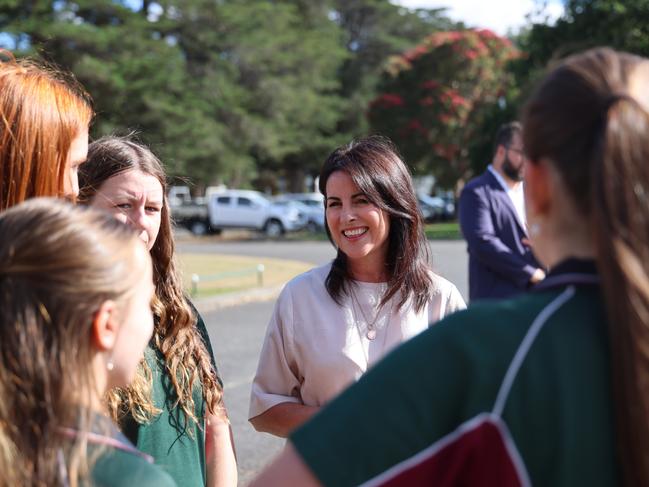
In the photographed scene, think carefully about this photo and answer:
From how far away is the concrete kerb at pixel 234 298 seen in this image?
42.3 ft

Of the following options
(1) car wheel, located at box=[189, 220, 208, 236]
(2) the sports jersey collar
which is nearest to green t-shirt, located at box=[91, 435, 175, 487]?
(2) the sports jersey collar

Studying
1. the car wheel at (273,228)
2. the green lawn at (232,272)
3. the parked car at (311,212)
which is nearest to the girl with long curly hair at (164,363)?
the green lawn at (232,272)

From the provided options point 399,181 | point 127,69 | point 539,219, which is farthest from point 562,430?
point 127,69

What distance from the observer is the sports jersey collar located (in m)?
1.21

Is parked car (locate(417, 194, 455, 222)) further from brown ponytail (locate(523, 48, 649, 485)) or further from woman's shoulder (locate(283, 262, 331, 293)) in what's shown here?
brown ponytail (locate(523, 48, 649, 485))

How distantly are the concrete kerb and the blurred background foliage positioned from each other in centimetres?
957

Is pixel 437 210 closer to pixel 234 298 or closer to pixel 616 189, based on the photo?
pixel 234 298

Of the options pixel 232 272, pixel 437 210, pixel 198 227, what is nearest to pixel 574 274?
pixel 232 272

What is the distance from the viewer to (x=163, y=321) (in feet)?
8.21

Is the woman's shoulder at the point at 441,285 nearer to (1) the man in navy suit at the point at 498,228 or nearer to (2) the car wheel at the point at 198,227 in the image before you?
(1) the man in navy suit at the point at 498,228

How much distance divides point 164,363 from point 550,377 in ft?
5.00

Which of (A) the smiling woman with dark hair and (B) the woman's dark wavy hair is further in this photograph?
(B) the woman's dark wavy hair

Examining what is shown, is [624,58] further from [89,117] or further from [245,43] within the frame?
[245,43]

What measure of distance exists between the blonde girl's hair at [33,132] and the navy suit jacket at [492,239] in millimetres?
3919
